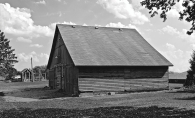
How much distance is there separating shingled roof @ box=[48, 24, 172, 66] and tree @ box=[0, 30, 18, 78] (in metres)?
56.4

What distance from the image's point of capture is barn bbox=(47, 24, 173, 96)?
26.6 metres

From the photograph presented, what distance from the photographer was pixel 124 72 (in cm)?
2834

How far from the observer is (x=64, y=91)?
30609 millimetres

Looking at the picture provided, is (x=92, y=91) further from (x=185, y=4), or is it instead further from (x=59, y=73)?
(x=185, y=4)

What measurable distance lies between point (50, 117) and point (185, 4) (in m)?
10.1

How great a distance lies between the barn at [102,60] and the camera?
26562mm

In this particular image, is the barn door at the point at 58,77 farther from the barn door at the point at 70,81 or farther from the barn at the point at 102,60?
the barn door at the point at 70,81

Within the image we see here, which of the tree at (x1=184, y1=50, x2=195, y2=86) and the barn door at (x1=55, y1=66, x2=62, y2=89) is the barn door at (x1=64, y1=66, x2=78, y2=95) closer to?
the barn door at (x1=55, y1=66, x2=62, y2=89)

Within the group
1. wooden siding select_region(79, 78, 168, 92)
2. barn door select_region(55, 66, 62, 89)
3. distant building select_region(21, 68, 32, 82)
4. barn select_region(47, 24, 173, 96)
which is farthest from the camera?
distant building select_region(21, 68, 32, 82)

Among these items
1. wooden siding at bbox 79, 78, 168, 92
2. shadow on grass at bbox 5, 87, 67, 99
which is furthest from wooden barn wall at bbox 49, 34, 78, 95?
wooden siding at bbox 79, 78, 168, 92

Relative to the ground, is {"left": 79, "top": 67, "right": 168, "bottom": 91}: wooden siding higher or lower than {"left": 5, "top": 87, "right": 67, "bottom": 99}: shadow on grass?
higher

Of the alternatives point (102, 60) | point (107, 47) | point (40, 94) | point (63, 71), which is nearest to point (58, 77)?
point (63, 71)

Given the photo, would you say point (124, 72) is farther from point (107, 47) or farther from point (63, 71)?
point (63, 71)

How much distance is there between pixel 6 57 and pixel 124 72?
214 ft
